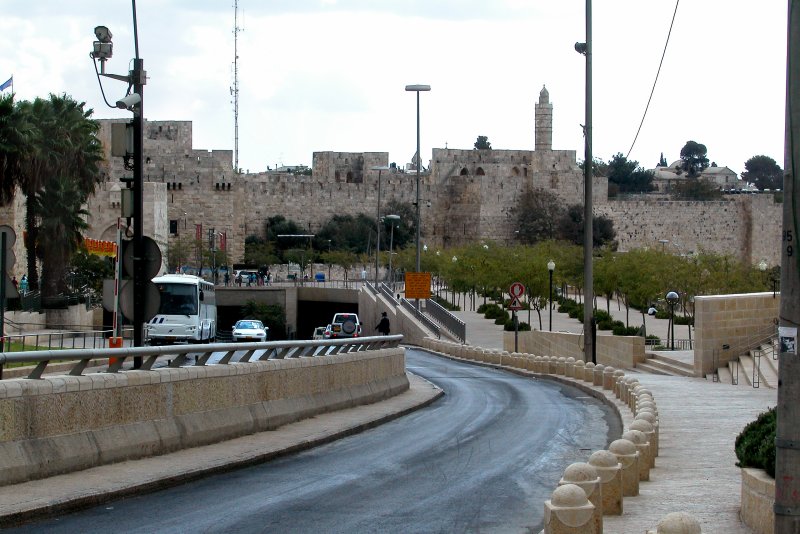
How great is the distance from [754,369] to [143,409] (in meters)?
16.7

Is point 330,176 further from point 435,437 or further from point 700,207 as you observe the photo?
point 435,437

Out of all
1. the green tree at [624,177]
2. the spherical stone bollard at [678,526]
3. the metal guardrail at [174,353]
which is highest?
the green tree at [624,177]

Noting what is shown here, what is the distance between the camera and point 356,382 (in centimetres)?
1867

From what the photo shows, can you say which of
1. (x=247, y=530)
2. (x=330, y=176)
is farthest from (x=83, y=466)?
(x=330, y=176)

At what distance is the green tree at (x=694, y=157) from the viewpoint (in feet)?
639

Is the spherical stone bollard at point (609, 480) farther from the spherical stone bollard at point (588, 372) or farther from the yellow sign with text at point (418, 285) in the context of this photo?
the yellow sign with text at point (418, 285)

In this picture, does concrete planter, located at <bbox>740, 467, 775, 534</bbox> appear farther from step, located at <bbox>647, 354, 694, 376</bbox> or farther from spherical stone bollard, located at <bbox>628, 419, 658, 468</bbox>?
step, located at <bbox>647, 354, 694, 376</bbox>

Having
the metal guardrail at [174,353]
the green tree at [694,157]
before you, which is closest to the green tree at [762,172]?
the green tree at [694,157]

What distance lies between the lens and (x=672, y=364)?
31031mm

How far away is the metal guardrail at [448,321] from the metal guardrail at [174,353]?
85.4 ft

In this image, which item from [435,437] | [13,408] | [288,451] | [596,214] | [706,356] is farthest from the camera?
[596,214]

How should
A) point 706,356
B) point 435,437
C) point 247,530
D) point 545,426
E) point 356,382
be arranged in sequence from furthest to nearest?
point 706,356, point 356,382, point 545,426, point 435,437, point 247,530

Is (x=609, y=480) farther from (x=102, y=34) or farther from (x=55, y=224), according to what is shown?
(x=55, y=224)

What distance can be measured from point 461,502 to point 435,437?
5.10 metres
